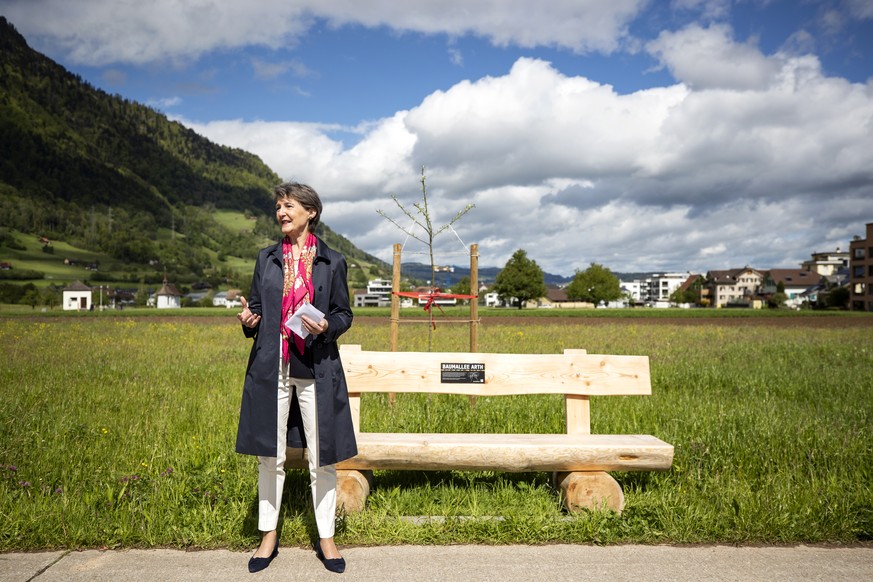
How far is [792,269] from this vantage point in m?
137

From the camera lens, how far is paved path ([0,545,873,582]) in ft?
10.2

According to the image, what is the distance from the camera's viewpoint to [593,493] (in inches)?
158

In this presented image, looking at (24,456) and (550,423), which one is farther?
(550,423)

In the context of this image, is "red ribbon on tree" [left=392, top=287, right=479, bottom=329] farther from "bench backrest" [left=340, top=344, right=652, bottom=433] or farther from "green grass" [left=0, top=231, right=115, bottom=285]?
"green grass" [left=0, top=231, right=115, bottom=285]

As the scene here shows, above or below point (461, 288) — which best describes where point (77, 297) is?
above

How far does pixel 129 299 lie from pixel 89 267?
128ft

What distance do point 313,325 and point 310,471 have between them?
930 mm

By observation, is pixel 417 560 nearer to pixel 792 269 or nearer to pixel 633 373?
pixel 633 373

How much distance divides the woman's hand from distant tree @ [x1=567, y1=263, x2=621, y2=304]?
11302cm

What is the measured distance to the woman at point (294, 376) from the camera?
10.8 ft

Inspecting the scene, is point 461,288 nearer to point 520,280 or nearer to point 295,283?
point 295,283

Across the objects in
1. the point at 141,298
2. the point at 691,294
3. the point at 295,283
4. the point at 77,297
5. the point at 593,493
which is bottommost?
the point at 593,493

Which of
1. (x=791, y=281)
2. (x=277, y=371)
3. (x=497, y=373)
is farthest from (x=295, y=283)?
(x=791, y=281)

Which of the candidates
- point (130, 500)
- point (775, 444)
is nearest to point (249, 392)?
Result: point (130, 500)
